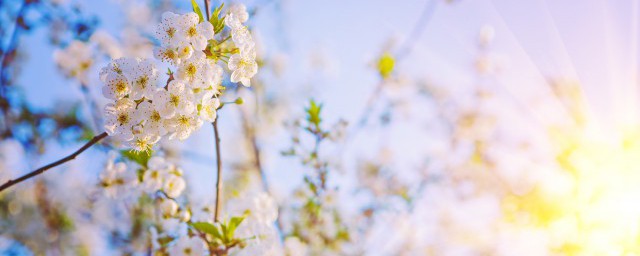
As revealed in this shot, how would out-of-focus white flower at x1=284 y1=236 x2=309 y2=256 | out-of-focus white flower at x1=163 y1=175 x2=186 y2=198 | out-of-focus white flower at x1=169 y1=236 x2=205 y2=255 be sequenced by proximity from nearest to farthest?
1. out-of-focus white flower at x1=169 y1=236 x2=205 y2=255
2. out-of-focus white flower at x1=163 y1=175 x2=186 y2=198
3. out-of-focus white flower at x1=284 y1=236 x2=309 y2=256

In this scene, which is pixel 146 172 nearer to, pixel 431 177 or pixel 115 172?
pixel 115 172

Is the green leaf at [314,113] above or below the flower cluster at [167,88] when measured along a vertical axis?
above

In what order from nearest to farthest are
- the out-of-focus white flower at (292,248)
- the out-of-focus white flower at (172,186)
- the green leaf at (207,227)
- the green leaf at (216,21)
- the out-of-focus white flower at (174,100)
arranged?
1. the out-of-focus white flower at (174,100)
2. the green leaf at (216,21)
3. the green leaf at (207,227)
4. the out-of-focus white flower at (172,186)
5. the out-of-focus white flower at (292,248)

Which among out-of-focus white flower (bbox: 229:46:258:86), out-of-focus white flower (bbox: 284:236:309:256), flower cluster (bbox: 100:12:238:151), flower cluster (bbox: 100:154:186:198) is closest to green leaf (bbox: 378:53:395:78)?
out-of-focus white flower (bbox: 284:236:309:256)

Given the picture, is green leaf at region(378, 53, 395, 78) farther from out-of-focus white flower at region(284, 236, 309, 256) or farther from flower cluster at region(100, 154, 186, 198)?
flower cluster at region(100, 154, 186, 198)

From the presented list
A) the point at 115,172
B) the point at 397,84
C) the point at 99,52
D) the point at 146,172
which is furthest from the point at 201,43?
the point at 397,84

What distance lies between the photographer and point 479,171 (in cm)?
614

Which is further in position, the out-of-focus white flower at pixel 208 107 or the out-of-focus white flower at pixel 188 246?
the out-of-focus white flower at pixel 188 246

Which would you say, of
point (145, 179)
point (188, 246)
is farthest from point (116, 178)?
point (188, 246)

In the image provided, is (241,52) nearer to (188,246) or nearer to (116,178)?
(188,246)

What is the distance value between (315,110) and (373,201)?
1.92 meters

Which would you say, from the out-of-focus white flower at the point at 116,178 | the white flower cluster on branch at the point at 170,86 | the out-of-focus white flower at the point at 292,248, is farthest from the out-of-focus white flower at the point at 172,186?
the out-of-focus white flower at the point at 292,248

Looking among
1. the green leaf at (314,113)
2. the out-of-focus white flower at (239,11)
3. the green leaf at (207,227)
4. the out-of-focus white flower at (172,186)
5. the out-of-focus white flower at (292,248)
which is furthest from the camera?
the out-of-focus white flower at (292,248)

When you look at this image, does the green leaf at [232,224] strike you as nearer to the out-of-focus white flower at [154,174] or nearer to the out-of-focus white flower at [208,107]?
the out-of-focus white flower at [154,174]
